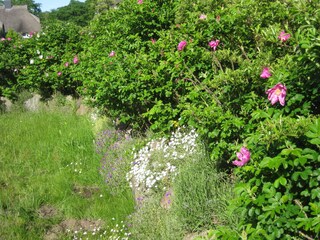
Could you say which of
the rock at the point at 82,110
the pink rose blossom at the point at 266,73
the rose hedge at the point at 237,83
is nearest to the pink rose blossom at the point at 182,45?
the rose hedge at the point at 237,83

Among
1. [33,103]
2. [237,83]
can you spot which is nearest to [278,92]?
[237,83]

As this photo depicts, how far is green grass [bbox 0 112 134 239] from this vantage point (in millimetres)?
4391

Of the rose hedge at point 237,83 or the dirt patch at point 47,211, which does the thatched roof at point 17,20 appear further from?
the dirt patch at point 47,211

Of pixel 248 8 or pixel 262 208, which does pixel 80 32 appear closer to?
pixel 248 8

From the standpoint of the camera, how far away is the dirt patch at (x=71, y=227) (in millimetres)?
4164

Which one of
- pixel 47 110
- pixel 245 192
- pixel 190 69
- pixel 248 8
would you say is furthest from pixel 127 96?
pixel 47 110

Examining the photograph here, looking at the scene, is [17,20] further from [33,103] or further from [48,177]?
[48,177]

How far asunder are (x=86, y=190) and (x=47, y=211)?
2.05ft

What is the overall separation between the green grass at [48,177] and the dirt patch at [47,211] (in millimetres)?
43

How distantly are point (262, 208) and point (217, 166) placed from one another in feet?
5.00

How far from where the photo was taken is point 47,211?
4.62m

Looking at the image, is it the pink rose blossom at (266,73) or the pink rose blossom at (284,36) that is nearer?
the pink rose blossom at (266,73)

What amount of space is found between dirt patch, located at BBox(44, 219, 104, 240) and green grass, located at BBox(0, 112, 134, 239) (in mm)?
62

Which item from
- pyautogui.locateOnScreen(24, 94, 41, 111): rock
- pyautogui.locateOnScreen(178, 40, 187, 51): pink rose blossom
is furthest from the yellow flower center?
pyautogui.locateOnScreen(24, 94, 41, 111): rock
